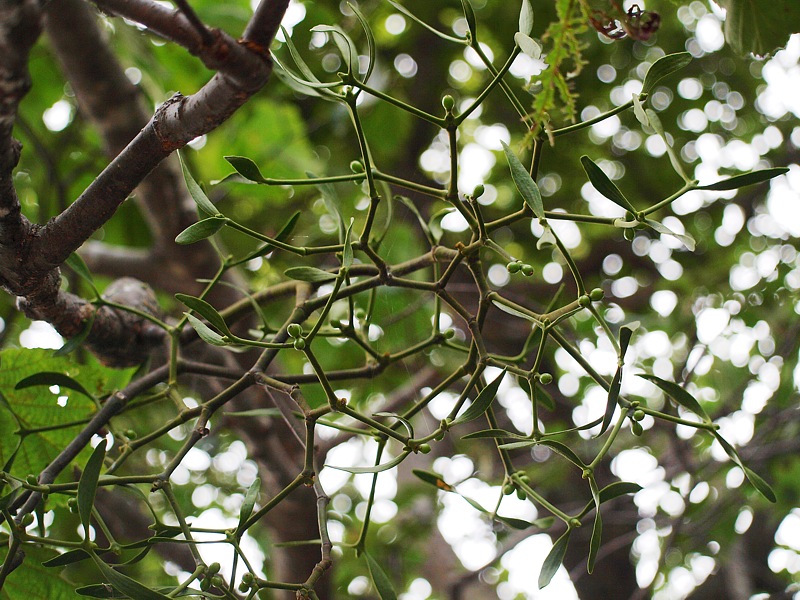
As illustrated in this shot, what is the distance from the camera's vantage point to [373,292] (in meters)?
0.55

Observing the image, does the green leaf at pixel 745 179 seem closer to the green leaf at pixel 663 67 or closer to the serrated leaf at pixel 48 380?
the green leaf at pixel 663 67

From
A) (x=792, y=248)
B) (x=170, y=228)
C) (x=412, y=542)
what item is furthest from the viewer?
(x=412, y=542)

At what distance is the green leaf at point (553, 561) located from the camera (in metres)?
0.41

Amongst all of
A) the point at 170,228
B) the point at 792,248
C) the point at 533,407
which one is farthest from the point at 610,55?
the point at 533,407

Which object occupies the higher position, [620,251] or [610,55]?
[610,55]

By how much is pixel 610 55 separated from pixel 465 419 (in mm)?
1342

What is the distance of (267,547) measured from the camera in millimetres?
1622

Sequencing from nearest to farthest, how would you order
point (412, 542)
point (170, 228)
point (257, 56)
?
1. point (257, 56)
2. point (170, 228)
3. point (412, 542)

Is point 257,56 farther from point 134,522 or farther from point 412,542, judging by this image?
point 412,542

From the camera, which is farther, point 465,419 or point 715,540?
point 715,540

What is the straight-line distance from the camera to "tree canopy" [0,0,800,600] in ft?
1.33

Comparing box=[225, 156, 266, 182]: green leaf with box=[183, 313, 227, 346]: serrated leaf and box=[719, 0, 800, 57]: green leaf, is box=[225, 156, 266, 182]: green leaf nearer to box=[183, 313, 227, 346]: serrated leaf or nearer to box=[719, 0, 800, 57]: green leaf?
box=[183, 313, 227, 346]: serrated leaf

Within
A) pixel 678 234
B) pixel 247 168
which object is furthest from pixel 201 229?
pixel 678 234

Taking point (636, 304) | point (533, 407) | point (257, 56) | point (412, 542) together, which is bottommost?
point (533, 407)
